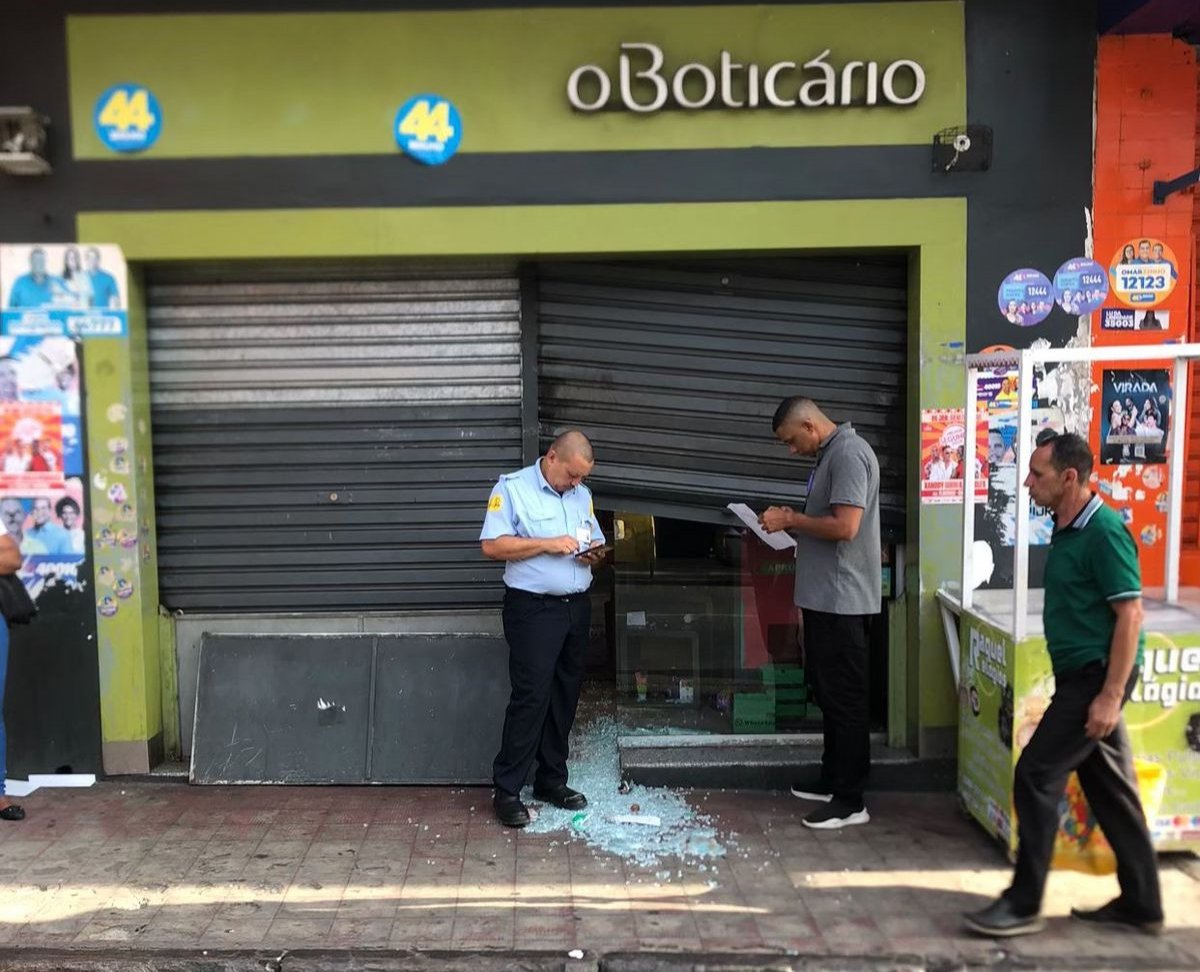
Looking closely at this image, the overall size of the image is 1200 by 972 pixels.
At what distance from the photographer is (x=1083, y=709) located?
3395 mm

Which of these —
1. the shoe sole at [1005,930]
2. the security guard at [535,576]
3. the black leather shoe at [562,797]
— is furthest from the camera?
the black leather shoe at [562,797]

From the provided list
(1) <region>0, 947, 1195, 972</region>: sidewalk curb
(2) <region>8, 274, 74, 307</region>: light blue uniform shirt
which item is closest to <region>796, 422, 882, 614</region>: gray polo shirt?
(1) <region>0, 947, 1195, 972</region>: sidewalk curb

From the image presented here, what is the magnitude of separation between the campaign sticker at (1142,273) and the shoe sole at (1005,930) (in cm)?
326

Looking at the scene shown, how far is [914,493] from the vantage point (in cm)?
506

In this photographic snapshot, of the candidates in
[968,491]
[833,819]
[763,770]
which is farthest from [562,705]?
[968,491]

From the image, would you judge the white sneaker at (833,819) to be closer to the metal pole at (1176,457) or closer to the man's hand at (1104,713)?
the man's hand at (1104,713)

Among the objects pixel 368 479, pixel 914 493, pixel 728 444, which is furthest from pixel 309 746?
pixel 914 493

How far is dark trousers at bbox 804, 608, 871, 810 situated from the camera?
458 centimetres

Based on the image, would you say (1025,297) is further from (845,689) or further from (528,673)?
(528,673)

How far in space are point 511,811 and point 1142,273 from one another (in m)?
4.40

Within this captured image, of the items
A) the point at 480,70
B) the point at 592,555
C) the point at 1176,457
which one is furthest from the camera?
the point at 480,70

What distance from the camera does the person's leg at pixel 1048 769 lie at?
3410 millimetres

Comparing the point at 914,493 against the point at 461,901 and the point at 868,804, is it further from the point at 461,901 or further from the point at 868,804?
the point at 461,901

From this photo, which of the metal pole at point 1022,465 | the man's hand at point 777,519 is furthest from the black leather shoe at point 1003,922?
the man's hand at point 777,519
